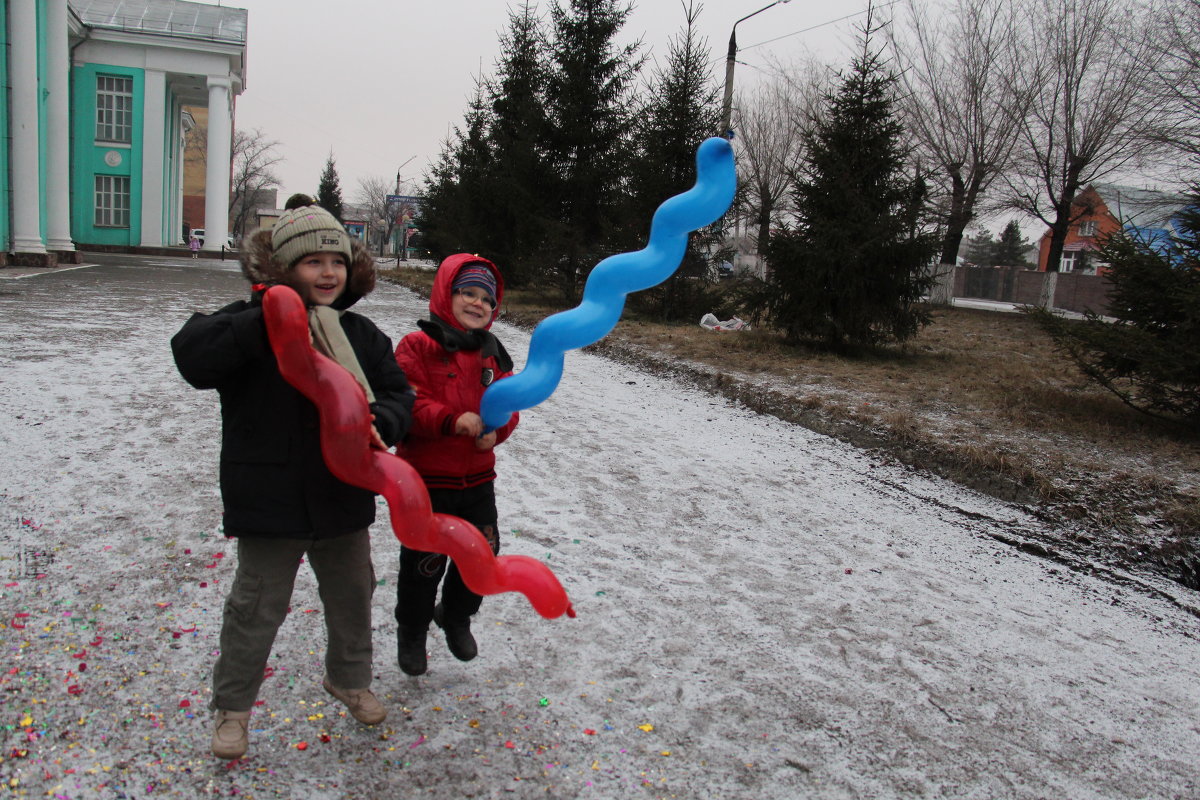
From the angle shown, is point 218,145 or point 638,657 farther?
point 218,145

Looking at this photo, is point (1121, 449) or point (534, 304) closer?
point (1121, 449)

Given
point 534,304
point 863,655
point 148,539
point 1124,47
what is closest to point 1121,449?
point 863,655

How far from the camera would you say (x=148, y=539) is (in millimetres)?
3713

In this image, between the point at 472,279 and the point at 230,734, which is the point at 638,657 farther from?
Result: the point at 472,279

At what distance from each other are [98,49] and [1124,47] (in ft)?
120

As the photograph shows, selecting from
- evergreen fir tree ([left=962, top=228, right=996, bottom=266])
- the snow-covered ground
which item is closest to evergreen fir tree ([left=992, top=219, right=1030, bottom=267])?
evergreen fir tree ([left=962, top=228, right=996, bottom=266])

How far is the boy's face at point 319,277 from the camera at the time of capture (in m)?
2.23

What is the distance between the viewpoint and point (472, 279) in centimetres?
263

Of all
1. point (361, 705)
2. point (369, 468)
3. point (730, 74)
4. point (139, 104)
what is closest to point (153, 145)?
point (139, 104)

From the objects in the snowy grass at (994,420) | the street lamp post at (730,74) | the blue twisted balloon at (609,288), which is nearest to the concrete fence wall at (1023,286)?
the street lamp post at (730,74)

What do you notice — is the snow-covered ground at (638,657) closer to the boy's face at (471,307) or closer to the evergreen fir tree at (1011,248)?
the boy's face at (471,307)

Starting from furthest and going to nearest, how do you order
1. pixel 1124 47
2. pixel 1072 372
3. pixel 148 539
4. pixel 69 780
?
1. pixel 1124 47
2. pixel 1072 372
3. pixel 148 539
4. pixel 69 780

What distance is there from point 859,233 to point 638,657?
9360mm

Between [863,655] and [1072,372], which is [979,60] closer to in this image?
[1072,372]
